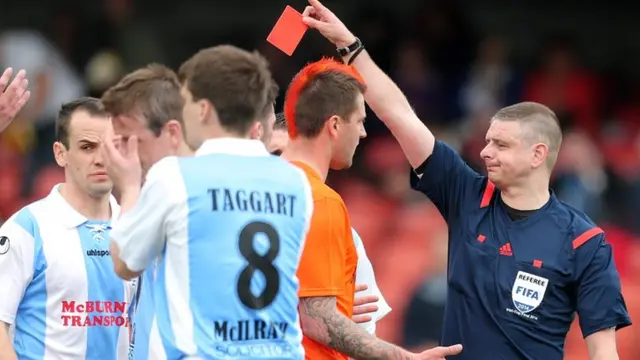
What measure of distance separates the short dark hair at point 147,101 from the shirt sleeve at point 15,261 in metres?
0.96

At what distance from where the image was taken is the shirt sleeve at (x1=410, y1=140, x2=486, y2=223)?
6027mm

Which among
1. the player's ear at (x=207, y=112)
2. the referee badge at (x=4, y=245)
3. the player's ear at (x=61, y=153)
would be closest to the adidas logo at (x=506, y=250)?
the player's ear at (x=207, y=112)

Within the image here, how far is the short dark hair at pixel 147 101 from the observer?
4840mm

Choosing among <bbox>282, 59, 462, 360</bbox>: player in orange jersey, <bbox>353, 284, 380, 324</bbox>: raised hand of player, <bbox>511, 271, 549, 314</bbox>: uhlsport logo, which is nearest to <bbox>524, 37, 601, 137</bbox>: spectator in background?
<bbox>511, 271, 549, 314</bbox>: uhlsport logo

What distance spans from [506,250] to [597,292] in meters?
0.45

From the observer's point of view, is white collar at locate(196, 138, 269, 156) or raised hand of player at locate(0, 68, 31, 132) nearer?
white collar at locate(196, 138, 269, 156)

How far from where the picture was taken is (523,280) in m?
5.80

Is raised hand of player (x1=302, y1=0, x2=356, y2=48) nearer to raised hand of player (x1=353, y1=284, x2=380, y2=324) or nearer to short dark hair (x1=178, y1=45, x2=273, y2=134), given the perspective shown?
raised hand of player (x1=353, y1=284, x2=380, y2=324)

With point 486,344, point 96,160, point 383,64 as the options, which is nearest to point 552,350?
point 486,344

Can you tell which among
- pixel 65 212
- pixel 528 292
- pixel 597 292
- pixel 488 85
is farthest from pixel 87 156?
pixel 488 85

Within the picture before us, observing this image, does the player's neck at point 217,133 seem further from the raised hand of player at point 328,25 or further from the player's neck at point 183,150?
the raised hand of player at point 328,25

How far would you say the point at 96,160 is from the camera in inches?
226

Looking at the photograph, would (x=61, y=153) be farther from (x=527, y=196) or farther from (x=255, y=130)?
(x=527, y=196)

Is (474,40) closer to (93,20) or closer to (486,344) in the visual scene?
(93,20)
